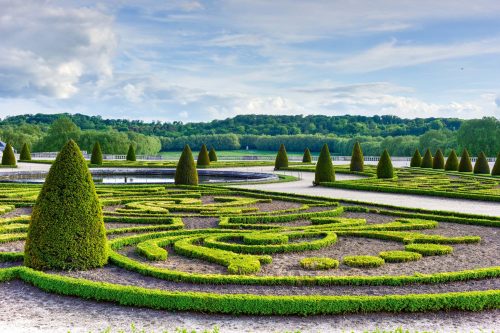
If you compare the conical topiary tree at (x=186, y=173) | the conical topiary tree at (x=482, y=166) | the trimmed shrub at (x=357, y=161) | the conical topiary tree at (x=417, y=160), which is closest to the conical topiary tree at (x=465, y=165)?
the conical topiary tree at (x=482, y=166)

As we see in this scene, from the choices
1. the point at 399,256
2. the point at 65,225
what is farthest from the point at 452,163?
the point at 65,225

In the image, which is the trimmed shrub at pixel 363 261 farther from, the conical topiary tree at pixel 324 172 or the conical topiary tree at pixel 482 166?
the conical topiary tree at pixel 482 166

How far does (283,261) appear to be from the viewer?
1100 centimetres

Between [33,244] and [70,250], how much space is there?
0.60m

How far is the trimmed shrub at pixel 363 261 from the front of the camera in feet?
34.4

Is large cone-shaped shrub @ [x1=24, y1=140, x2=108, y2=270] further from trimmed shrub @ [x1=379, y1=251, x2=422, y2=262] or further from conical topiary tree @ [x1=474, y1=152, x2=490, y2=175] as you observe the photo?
conical topiary tree @ [x1=474, y1=152, x2=490, y2=175]

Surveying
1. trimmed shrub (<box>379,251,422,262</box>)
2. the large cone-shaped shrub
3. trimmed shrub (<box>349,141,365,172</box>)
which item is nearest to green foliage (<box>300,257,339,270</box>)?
trimmed shrub (<box>379,251,422,262</box>)

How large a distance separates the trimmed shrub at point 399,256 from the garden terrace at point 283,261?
22 millimetres

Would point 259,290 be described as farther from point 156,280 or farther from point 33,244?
point 33,244

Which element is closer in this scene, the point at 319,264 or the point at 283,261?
the point at 319,264

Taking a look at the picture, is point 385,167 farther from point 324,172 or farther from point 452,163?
point 452,163

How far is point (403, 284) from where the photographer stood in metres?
9.30

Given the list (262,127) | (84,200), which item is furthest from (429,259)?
(262,127)

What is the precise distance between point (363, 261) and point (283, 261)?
1.49 meters
